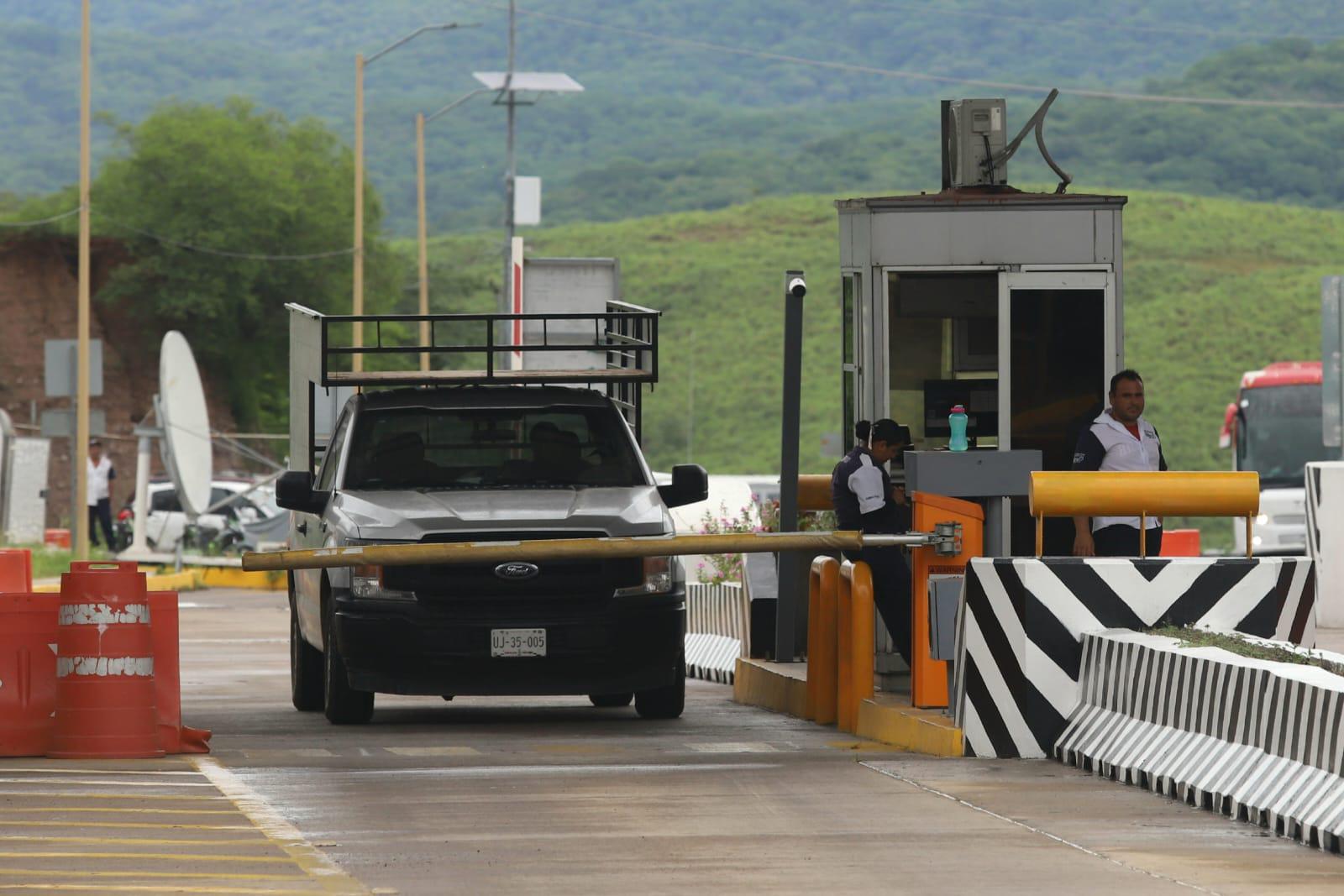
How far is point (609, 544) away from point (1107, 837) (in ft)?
14.2

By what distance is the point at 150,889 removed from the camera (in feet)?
25.5

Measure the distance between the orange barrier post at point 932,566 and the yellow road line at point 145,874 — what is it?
5.07m

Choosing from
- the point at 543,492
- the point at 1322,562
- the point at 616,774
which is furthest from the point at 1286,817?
the point at 1322,562

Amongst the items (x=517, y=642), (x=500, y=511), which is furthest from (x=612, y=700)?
(x=500, y=511)

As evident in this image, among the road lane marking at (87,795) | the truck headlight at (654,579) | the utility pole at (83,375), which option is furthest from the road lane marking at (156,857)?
the utility pole at (83,375)

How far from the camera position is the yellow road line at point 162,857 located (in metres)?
8.38

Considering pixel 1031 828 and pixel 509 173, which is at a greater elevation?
pixel 509 173

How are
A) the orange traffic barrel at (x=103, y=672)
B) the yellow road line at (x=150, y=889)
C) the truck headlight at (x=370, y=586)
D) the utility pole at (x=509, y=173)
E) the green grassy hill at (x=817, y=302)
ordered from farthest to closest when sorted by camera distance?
the green grassy hill at (x=817, y=302), the utility pole at (x=509, y=173), the truck headlight at (x=370, y=586), the orange traffic barrel at (x=103, y=672), the yellow road line at (x=150, y=889)

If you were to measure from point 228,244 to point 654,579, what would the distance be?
7118cm

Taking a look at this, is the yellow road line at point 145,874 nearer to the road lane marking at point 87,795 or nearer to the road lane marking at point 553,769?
the road lane marking at point 87,795

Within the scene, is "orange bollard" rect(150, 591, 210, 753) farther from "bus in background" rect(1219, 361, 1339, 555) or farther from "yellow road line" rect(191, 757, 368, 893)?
"bus in background" rect(1219, 361, 1339, 555)

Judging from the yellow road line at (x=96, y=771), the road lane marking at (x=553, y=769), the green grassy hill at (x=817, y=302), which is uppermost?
the green grassy hill at (x=817, y=302)

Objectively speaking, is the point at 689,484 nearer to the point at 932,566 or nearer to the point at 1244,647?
the point at 932,566

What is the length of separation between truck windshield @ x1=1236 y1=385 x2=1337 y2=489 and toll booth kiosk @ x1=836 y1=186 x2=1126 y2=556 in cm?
2867
